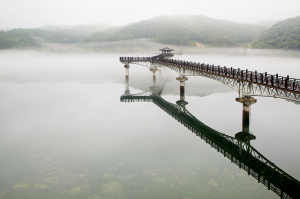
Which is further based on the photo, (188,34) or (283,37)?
(188,34)

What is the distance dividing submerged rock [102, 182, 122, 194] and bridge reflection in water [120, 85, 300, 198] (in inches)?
387

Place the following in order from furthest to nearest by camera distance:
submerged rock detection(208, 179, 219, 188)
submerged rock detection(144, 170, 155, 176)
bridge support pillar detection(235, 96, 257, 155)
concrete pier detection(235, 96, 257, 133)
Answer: concrete pier detection(235, 96, 257, 133), bridge support pillar detection(235, 96, 257, 155), submerged rock detection(144, 170, 155, 176), submerged rock detection(208, 179, 219, 188)

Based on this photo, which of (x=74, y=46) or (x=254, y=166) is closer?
(x=254, y=166)

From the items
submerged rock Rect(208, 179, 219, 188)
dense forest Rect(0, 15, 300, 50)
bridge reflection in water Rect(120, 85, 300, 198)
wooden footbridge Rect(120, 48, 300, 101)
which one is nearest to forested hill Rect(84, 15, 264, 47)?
dense forest Rect(0, 15, 300, 50)

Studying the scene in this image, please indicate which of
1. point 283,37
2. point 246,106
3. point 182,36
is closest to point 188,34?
point 182,36

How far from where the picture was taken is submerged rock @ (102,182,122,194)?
17141mm

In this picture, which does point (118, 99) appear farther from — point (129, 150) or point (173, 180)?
point (173, 180)

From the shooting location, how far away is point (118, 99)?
4981cm

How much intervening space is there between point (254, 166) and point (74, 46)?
19026cm

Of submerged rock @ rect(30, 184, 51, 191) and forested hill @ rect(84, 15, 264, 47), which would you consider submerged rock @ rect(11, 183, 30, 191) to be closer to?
submerged rock @ rect(30, 184, 51, 191)

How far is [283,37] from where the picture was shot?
122 m

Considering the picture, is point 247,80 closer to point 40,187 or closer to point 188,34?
point 40,187

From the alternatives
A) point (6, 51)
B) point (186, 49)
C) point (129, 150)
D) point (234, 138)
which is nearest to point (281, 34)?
point (186, 49)

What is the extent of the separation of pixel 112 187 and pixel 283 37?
129 metres
